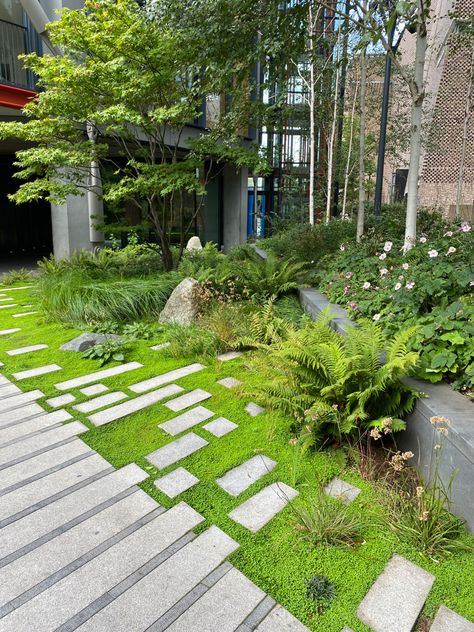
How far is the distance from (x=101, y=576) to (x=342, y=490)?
1302 mm

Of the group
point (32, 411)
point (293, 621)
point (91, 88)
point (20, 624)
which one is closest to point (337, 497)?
point (293, 621)

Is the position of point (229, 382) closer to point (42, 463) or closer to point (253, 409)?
point (253, 409)

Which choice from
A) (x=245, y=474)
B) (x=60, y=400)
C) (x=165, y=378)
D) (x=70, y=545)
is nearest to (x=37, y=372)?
(x=60, y=400)

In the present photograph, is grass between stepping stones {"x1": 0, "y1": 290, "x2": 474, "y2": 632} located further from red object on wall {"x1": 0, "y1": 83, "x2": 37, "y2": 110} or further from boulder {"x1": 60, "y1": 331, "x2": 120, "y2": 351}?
red object on wall {"x1": 0, "y1": 83, "x2": 37, "y2": 110}

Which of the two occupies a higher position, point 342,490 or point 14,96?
point 14,96

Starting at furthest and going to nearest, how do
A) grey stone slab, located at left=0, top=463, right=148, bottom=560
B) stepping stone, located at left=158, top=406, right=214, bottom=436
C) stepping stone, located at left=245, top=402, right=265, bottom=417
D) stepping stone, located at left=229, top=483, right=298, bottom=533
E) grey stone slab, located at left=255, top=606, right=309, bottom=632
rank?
1. stepping stone, located at left=245, top=402, right=265, bottom=417
2. stepping stone, located at left=158, top=406, right=214, bottom=436
3. stepping stone, located at left=229, top=483, right=298, bottom=533
4. grey stone slab, located at left=0, top=463, right=148, bottom=560
5. grey stone slab, located at left=255, top=606, right=309, bottom=632

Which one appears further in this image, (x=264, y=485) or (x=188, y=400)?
(x=188, y=400)

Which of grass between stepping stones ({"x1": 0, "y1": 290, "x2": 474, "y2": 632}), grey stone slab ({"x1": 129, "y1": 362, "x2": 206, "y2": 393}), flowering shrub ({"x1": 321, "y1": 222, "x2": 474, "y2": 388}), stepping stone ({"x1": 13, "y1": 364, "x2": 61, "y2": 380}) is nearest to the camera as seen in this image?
grass between stepping stones ({"x1": 0, "y1": 290, "x2": 474, "y2": 632})

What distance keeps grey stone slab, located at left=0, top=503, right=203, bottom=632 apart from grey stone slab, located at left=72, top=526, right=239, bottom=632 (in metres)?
0.02

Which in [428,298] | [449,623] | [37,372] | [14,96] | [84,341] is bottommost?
[449,623]

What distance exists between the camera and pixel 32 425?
2.89m

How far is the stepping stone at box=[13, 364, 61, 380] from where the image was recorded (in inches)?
147

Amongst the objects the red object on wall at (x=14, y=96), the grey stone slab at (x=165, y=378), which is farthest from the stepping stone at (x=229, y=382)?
the red object on wall at (x=14, y=96)

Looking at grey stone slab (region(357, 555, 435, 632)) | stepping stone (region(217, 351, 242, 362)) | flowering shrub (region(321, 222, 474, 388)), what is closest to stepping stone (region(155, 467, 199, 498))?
grey stone slab (region(357, 555, 435, 632))
